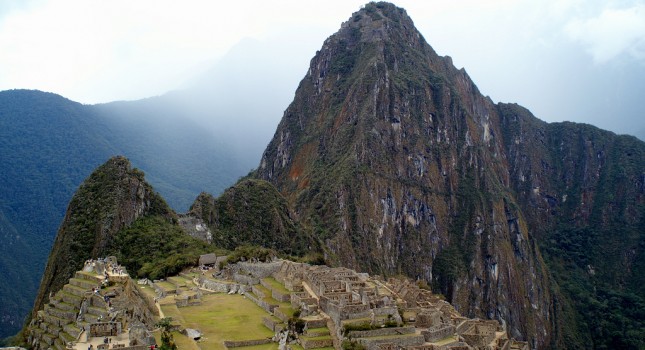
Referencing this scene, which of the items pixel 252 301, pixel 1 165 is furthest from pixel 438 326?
pixel 1 165

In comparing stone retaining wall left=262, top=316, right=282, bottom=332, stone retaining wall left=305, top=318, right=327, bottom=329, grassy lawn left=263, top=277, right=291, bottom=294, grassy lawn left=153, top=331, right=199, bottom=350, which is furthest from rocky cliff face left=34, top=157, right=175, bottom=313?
stone retaining wall left=305, top=318, right=327, bottom=329

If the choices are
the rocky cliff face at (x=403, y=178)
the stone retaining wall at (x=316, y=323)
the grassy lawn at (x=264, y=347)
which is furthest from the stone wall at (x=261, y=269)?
the rocky cliff face at (x=403, y=178)

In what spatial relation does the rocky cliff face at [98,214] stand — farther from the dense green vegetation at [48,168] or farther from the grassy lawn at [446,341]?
the grassy lawn at [446,341]

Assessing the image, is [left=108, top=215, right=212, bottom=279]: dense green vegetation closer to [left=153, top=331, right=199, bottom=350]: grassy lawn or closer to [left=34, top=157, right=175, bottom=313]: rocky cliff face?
[left=34, top=157, right=175, bottom=313]: rocky cliff face

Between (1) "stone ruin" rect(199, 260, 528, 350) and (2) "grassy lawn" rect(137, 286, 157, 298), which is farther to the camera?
(2) "grassy lawn" rect(137, 286, 157, 298)

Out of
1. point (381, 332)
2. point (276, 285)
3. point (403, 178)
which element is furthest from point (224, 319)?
point (403, 178)

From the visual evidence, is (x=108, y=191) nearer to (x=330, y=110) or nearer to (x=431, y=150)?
(x=330, y=110)

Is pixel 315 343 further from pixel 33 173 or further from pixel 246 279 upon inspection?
pixel 33 173
